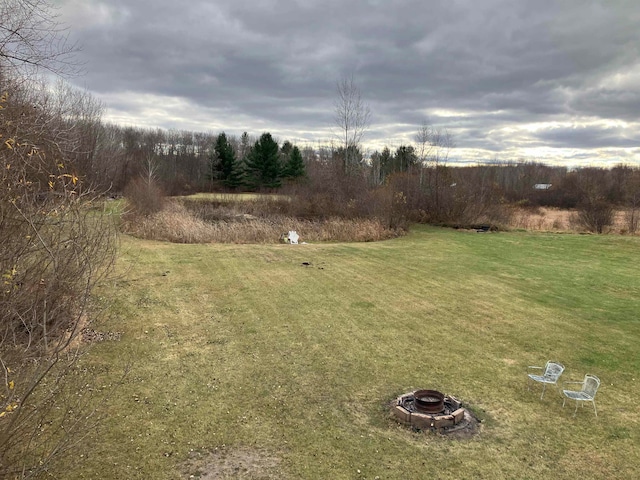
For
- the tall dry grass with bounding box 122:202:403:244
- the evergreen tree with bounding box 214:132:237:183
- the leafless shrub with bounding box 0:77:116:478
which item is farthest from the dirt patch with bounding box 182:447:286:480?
the evergreen tree with bounding box 214:132:237:183

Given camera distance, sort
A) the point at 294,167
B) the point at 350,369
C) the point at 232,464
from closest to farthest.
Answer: the point at 232,464 < the point at 350,369 < the point at 294,167

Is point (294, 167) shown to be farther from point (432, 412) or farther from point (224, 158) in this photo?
point (432, 412)

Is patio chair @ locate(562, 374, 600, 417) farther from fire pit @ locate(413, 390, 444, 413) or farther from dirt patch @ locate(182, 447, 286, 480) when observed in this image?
dirt patch @ locate(182, 447, 286, 480)

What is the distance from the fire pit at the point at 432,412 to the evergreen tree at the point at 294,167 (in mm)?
41540

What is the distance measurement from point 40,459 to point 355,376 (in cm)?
320

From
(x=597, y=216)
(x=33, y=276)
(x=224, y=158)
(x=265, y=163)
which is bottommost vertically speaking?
(x=597, y=216)

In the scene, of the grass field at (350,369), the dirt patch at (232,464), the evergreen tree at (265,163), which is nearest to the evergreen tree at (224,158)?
the evergreen tree at (265,163)

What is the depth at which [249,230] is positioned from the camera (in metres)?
17.0

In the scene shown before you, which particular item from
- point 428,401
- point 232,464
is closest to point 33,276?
point 232,464

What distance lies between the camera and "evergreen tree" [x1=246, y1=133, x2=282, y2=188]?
146 feet

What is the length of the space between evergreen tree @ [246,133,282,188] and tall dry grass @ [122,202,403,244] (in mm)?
25302

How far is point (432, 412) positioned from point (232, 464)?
1.93m

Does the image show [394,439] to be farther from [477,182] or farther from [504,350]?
[477,182]

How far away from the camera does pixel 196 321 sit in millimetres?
7121
